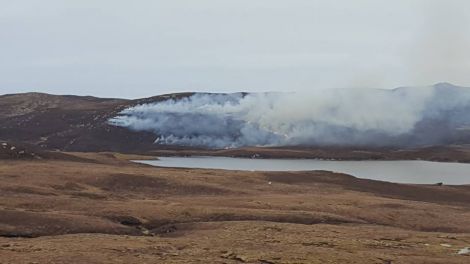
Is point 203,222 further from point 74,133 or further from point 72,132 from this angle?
point 72,132

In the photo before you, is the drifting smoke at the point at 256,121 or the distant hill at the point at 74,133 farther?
the drifting smoke at the point at 256,121

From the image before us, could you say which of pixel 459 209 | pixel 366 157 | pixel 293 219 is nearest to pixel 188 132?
pixel 366 157

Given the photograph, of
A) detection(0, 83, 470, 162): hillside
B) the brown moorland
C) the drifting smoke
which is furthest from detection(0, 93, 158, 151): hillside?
the brown moorland

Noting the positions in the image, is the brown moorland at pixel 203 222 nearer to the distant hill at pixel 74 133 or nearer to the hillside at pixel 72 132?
the distant hill at pixel 74 133

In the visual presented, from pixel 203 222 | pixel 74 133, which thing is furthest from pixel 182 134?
pixel 203 222

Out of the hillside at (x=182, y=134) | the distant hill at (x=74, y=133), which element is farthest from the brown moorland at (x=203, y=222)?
the distant hill at (x=74, y=133)

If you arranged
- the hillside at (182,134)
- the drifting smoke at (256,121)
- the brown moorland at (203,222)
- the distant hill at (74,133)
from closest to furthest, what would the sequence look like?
the brown moorland at (203,222), the hillside at (182,134), the distant hill at (74,133), the drifting smoke at (256,121)

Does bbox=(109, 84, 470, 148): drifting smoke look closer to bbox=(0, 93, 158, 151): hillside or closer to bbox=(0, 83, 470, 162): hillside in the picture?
bbox=(0, 83, 470, 162): hillside

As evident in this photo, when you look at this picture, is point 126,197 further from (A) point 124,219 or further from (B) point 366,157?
(B) point 366,157

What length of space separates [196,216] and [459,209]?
2515 cm

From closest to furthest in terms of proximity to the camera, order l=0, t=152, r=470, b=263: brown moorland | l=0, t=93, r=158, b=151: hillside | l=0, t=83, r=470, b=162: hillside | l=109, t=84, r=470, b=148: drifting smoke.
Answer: l=0, t=152, r=470, b=263: brown moorland, l=0, t=83, r=470, b=162: hillside, l=0, t=93, r=158, b=151: hillside, l=109, t=84, r=470, b=148: drifting smoke

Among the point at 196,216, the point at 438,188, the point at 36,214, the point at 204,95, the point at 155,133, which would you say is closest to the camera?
the point at 36,214

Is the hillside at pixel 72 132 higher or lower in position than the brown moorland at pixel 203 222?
higher

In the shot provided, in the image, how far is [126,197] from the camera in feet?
151
